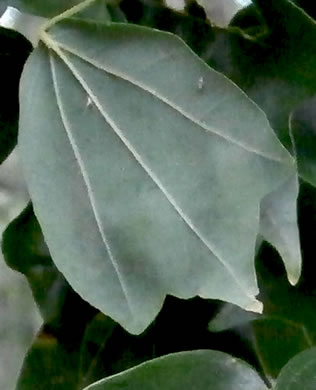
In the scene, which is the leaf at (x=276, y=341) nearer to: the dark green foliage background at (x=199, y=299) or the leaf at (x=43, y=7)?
the dark green foliage background at (x=199, y=299)

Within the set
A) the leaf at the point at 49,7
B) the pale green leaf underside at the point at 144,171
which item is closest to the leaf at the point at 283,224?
the pale green leaf underside at the point at 144,171

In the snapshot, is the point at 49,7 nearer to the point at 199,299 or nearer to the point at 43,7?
the point at 43,7

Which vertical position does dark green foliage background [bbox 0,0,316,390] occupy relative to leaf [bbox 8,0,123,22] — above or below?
below

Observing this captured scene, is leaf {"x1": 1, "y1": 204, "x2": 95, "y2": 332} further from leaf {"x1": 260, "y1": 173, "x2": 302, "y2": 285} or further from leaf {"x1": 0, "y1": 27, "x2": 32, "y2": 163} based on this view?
leaf {"x1": 260, "y1": 173, "x2": 302, "y2": 285}

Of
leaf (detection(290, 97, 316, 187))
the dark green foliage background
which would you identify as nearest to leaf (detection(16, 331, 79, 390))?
the dark green foliage background

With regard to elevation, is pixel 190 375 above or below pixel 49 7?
below

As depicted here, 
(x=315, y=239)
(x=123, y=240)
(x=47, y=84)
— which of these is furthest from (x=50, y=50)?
(x=315, y=239)

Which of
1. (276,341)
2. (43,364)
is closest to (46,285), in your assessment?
(43,364)
